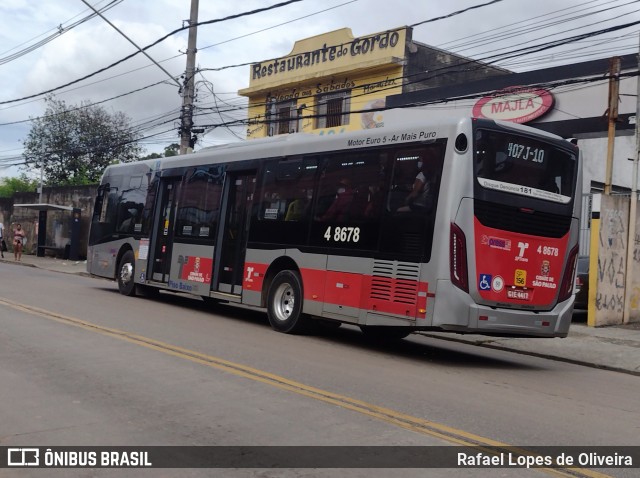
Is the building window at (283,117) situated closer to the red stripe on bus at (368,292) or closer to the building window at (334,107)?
the building window at (334,107)

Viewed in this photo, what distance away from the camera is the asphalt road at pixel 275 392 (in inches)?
230

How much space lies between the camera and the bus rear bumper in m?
9.63

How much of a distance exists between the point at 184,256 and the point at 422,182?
7095mm

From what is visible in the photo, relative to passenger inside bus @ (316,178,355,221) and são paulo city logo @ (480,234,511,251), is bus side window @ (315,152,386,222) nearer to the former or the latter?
passenger inside bus @ (316,178,355,221)

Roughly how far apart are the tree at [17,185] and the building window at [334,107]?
4143cm

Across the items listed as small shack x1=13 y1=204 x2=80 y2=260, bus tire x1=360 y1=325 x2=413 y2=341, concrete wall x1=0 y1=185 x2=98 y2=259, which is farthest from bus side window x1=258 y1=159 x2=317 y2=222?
concrete wall x1=0 y1=185 x2=98 y2=259

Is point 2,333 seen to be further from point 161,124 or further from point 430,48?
point 430,48

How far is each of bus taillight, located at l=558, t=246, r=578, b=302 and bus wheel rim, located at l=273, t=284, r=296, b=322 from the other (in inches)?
173

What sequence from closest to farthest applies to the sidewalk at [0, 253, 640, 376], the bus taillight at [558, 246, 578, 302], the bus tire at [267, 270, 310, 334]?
the bus taillight at [558, 246, 578, 302] → the sidewalk at [0, 253, 640, 376] → the bus tire at [267, 270, 310, 334]

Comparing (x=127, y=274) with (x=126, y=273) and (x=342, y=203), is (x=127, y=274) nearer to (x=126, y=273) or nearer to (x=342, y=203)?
(x=126, y=273)

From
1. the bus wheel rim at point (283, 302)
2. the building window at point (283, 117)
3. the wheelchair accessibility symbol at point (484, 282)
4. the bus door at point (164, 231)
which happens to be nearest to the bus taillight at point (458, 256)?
the wheelchair accessibility symbol at point (484, 282)

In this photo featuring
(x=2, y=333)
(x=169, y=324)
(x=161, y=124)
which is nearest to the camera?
(x=2, y=333)

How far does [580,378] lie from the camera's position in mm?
10258

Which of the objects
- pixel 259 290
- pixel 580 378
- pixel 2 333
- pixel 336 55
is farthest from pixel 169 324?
pixel 336 55
